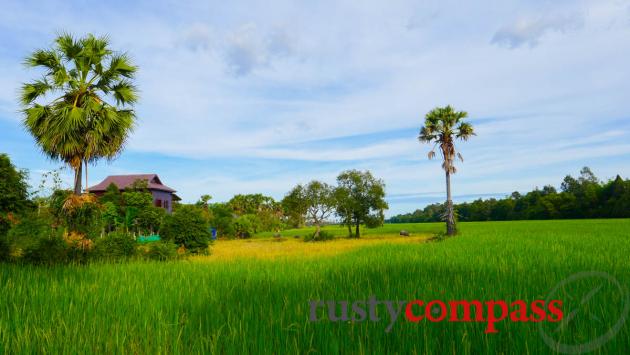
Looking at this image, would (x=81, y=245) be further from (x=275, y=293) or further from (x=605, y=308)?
(x=605, y=308)

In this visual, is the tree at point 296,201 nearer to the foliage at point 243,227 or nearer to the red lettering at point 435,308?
the foliage at point 243,227

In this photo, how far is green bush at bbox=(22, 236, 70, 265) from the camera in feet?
38.0

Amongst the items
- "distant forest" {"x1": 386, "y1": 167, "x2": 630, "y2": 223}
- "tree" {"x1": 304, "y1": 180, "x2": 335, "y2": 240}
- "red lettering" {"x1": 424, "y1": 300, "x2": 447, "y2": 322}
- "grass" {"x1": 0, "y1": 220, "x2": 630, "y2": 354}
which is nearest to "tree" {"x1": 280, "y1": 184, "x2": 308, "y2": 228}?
"tree" {"x1": 304, "y1": 180, "x2": 335, "y2": 240}

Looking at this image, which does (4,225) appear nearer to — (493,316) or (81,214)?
(81,214)

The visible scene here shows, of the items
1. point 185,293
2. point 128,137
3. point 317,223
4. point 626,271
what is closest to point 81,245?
point 128,137

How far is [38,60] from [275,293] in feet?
51.5

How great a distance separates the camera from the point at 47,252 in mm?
11664

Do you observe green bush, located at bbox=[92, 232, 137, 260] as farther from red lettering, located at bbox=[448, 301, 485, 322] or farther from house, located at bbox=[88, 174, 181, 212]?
house, located at bbox=[88, 174, 181, 212]

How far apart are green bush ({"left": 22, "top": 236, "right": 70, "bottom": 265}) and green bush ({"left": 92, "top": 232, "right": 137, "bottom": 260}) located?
58.5 inches

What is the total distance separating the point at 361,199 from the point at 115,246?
94.4 feet

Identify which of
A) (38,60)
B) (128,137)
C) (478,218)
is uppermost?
(38,60)

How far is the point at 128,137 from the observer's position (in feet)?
50.6

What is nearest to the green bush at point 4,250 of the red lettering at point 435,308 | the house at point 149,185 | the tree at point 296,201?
the red lettering at point 435,308

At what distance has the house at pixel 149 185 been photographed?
46375 mm
